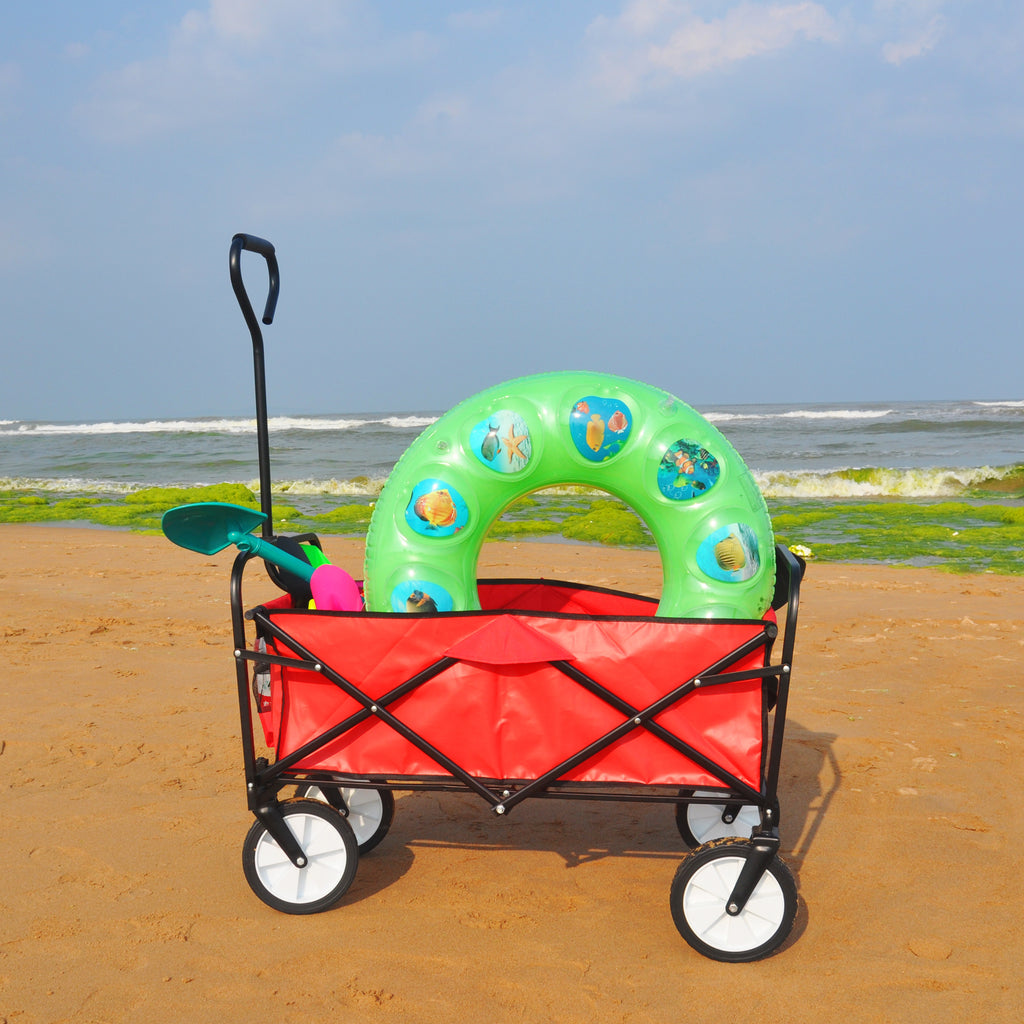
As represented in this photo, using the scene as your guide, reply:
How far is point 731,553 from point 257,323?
180 cm

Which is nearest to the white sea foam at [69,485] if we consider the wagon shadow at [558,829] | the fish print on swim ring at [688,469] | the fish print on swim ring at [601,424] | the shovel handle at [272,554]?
the wagon shadow at [558,829]

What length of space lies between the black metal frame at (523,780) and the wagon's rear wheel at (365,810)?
49cm

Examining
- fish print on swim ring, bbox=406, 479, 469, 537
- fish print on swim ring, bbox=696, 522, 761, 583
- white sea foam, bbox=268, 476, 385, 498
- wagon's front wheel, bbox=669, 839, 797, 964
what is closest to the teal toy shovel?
fish print on swim ring, bbox=406, 479, 469, 537

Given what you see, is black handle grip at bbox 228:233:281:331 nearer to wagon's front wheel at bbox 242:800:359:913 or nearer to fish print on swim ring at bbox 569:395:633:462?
fish print on swim ring at bbox 569:395:633:462

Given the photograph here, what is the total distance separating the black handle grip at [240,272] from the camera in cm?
303

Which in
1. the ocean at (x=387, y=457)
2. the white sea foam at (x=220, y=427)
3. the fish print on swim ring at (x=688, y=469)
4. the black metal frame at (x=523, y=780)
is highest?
the fish print on swim ring at (x=688, y=469)

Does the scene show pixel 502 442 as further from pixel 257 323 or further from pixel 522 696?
pixel 257 323

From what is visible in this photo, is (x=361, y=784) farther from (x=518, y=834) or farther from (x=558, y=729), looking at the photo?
(x=518, y=834)

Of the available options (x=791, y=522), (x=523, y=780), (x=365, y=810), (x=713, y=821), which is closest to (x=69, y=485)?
(x=791, y=522)

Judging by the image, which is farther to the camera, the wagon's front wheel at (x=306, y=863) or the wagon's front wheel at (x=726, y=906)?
the wagon's front wheel at (x=306, y=863)

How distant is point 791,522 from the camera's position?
13172 millimetres

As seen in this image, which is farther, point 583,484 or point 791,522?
point 791,522

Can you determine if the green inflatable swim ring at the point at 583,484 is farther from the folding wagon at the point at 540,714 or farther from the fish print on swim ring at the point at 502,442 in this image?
the folding wagon at the point at 540,714

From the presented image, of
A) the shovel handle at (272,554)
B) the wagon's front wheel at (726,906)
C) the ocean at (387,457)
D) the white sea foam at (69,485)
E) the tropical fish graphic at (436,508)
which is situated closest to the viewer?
the wagon's front wheel at (726,906)
